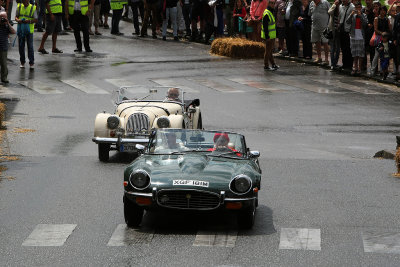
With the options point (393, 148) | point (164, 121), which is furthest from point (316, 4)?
point (164, 121)

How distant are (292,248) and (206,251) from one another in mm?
993

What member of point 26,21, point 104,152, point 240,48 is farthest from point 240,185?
point 240,48

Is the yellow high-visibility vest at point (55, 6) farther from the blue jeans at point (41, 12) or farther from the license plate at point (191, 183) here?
the license plate at point (191, 183)

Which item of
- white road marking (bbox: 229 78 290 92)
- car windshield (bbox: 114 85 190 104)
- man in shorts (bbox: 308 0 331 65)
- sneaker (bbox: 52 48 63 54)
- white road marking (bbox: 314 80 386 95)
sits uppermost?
man in shorts (bbox: 308 0 331 65)

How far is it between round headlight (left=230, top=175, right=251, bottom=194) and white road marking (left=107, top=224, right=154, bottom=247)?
44.8 inches

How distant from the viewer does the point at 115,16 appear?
126 feet

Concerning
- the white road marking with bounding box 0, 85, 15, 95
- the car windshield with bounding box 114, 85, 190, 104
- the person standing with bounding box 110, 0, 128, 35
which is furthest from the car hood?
the person standing with bounding box 110, 0, 128, 35

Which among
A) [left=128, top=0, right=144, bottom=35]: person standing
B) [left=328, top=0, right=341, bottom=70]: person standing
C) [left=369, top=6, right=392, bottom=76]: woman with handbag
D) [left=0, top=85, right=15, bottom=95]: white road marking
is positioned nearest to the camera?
[left=0, top=85, right=15, bottom=95]: white road marking

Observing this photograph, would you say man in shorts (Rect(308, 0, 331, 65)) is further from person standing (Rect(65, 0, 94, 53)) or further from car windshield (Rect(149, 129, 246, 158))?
car windshield (Rect(149, 129, 246, 158))

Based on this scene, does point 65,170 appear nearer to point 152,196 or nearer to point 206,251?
point 152,196

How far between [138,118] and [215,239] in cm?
676

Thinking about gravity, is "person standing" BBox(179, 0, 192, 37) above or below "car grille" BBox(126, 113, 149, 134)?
above

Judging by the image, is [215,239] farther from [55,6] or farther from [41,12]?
[41,12]

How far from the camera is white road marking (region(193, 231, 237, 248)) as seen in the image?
11312 millimetres
